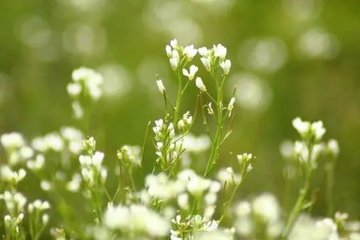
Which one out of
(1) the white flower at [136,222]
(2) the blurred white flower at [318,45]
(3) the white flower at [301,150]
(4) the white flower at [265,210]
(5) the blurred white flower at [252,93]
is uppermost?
(2) the blurred white flower at [318,45]

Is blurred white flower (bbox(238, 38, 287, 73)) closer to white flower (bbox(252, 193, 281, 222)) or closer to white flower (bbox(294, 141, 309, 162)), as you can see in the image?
white flower (bbox(294, 141, 309, 162))

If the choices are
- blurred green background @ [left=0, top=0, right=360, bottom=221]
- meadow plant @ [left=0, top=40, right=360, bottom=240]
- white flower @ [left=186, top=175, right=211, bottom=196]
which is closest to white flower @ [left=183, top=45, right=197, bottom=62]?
meadow plant @ [left=0, top=40, right=360, bottom=240]

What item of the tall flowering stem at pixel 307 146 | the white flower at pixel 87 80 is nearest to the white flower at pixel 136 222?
the tall flowering stem at pixel 307 146

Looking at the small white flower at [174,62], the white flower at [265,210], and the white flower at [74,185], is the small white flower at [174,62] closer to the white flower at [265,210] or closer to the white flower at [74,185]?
the white flower at [265,210]

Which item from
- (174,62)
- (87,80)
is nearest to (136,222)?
(174,62)

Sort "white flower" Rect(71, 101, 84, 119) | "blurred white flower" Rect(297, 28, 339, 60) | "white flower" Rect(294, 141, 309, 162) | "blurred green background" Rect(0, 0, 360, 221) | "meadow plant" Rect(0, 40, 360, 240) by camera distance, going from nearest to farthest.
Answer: "meadow plant" Rect(0, 40, 360, 240) → "white flower" Rect(294, 141, 309, 162) → "white flower" Rect(71, 101, 84, 119) → "blurred green background" Rect(0, 0, 360, 221) → "blurred white flower" Rect(297, 28, 339, 60)

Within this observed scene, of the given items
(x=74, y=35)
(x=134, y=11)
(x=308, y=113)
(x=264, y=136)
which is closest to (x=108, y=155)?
(x=264, y=136)

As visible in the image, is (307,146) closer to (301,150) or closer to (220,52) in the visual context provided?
(301,150)

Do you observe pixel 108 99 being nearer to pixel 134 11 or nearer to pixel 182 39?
pixel 182 39
